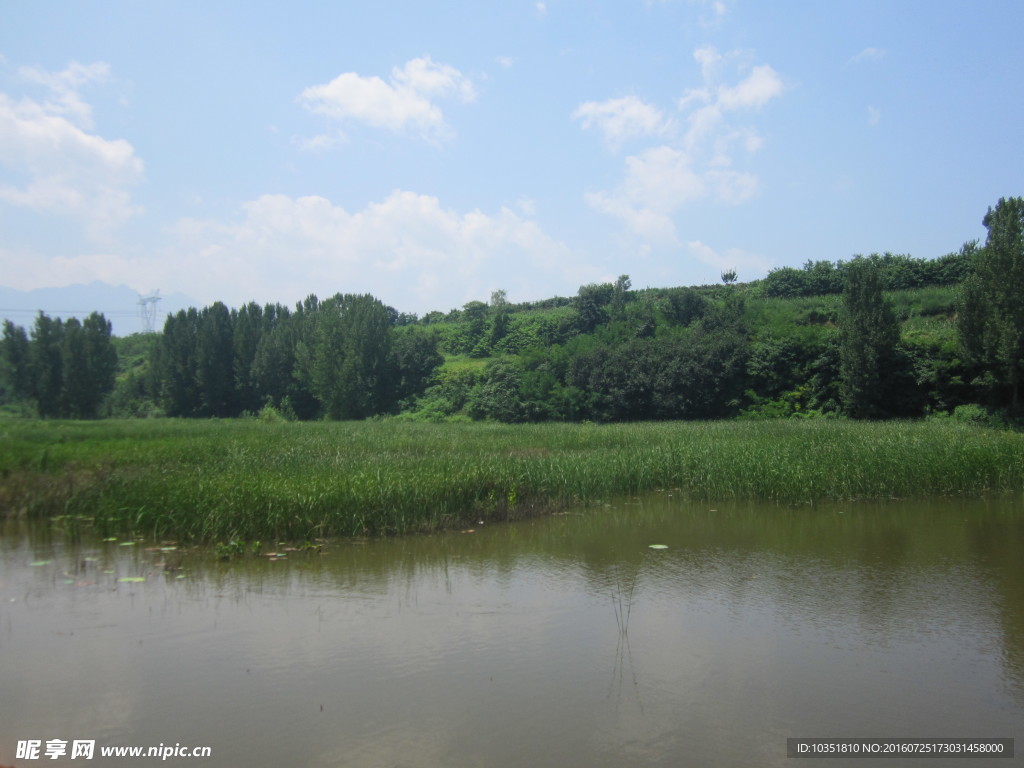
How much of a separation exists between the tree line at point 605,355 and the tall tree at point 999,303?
6 centimetres

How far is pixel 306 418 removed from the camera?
171ft

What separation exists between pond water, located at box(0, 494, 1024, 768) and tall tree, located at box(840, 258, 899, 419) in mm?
20569

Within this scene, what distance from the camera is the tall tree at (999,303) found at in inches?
981

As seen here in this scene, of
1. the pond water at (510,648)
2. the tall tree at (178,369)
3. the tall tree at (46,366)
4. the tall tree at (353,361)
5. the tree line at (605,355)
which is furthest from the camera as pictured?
the tall tree at (178,369)

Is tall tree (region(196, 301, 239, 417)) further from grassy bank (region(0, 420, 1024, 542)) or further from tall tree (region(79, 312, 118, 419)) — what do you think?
grassy bank (region(0, 420, 1024, 542))

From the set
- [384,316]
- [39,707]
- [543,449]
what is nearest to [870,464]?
[543,449]

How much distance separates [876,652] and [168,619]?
6470 millimetres

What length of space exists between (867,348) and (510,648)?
89.3 ft

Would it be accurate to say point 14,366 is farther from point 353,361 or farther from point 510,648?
point 510,648

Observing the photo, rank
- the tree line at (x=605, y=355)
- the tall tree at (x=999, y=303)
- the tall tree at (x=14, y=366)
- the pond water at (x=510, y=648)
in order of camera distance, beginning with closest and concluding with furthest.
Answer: the pond water at (x=510, y=648) → the tall tree at (x=999, y=303) → the tree line at (x=605, y=355) → the tall tree at (x=14, y=366)

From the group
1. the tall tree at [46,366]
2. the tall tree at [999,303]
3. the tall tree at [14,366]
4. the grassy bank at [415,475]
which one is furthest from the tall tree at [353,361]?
the tall tree at [999,303]

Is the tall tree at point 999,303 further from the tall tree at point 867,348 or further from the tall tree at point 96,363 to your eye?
the tall tree at point 96,363

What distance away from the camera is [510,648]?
6.18 m

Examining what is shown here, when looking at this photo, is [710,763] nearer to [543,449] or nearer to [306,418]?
[543,449]
